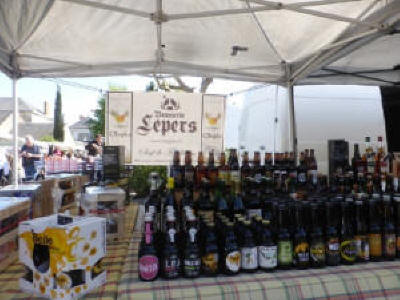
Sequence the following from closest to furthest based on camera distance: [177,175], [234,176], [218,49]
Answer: [234,176]
[177,175]
[218,49]

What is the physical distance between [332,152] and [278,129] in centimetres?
147

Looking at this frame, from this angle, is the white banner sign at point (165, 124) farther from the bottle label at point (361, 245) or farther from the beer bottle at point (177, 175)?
the bottle label at point (361, 245)

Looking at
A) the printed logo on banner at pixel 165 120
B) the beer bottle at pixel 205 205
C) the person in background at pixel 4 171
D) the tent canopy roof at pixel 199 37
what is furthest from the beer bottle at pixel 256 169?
the person in background at pixel 4 171

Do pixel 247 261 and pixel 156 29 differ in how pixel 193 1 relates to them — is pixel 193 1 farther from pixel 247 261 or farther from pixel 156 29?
pixel 247 261

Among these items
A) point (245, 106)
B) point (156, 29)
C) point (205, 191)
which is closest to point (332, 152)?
point (205, 191)

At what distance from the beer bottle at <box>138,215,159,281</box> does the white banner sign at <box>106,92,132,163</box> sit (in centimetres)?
209

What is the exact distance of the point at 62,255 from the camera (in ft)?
3.43

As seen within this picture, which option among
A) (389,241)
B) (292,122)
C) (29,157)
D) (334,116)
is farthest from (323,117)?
(29,157)

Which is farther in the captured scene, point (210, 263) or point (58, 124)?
point (58, 124)

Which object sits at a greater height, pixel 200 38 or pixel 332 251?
pixel 200 38

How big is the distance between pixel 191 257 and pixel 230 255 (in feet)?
0.49

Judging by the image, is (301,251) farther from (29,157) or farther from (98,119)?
(98,119)

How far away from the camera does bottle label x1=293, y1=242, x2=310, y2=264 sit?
4.28ft

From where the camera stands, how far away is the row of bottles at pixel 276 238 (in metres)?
1.21
